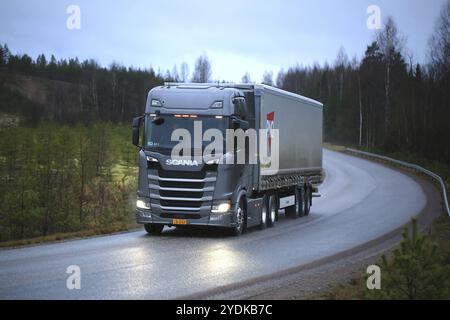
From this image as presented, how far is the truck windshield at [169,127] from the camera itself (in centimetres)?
1672

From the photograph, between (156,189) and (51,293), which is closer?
(51,293)

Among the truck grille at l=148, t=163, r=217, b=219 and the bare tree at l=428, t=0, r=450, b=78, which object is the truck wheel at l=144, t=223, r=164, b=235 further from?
the bare tree at l=428, t=0, r=450, b=78

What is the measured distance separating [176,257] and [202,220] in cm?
340

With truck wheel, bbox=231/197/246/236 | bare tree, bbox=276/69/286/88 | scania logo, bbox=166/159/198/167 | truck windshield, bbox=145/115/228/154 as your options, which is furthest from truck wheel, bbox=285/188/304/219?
bare tree, bbox=276/69/286/88

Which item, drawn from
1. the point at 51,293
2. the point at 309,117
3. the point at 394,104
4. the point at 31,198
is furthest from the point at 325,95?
the point at 51,293

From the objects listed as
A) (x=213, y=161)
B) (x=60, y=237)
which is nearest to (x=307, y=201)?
(x=213, y=161)

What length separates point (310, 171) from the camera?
1032 inches

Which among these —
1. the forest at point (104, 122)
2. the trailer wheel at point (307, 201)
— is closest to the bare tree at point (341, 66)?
the forest at point (104, 122)

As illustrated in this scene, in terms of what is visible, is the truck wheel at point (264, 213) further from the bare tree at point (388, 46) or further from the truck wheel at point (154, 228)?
the bare tree at point (388, 46)

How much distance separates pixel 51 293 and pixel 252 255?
18.8 ft

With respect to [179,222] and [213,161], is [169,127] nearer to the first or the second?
[213,161]

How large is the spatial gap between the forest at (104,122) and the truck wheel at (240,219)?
797 centimetres

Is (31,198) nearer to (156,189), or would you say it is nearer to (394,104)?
(156,189)

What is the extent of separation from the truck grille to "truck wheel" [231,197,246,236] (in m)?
1.09
